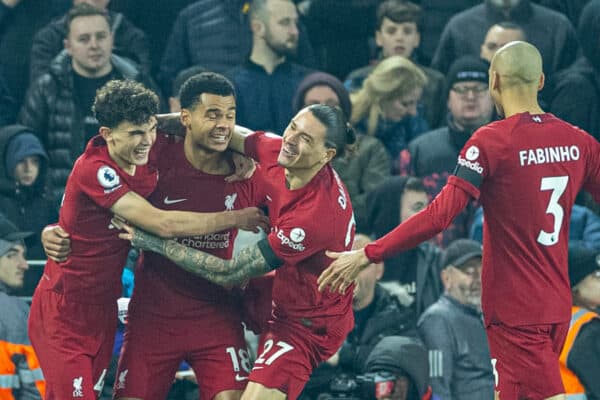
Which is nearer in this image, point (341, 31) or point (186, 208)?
point (186, 208)

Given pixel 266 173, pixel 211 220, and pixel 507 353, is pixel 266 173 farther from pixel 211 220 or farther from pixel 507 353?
pixel 507 353

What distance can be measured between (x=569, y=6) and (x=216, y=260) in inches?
208

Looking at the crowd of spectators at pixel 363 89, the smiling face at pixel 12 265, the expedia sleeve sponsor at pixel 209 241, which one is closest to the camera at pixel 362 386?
the crowd of spectators at pixel 363 89

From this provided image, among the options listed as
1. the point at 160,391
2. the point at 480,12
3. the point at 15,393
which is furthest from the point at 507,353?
the point at 480,12

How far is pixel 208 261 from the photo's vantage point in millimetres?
8422

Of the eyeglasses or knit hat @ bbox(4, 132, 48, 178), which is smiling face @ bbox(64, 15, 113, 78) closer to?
knit hat @ bbox(4, 132, 48, 178)

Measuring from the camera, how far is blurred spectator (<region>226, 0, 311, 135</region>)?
11.4 metres

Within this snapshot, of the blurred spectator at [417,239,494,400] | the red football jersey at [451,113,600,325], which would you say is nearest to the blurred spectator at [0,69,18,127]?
the blurred spectator at [417,239,494,400]

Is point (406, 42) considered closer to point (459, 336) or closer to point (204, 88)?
point (459, 336)

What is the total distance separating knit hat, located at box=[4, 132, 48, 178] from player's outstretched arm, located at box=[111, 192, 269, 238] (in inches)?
109

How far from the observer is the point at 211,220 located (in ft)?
27.6

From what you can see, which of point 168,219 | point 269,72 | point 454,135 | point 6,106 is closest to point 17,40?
point 6,106

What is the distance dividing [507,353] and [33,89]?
4.69 metres

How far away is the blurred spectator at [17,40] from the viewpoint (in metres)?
12.0
